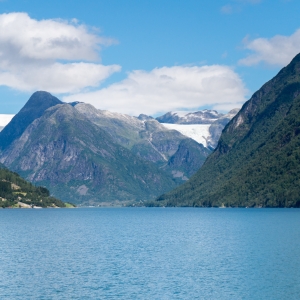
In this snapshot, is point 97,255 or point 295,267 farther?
point 97,255

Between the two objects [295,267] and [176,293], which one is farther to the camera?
[295,267]

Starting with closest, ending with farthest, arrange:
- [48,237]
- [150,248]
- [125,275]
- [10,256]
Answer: [125,275] < [10,256] < [150,248] < [48,237]

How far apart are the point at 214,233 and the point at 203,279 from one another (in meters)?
85.5

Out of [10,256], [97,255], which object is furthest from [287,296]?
[10,256]

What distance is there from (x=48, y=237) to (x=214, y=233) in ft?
171

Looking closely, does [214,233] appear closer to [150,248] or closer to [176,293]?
[150,248]

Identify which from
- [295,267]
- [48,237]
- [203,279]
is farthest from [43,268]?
[48,237]

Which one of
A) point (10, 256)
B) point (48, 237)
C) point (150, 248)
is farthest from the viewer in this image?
point (48, 237)

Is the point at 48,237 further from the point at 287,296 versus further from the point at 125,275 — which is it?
the point at 287,296

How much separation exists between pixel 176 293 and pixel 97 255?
138ft

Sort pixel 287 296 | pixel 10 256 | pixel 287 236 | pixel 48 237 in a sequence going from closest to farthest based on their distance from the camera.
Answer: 1. pixel 287 296
2. pixel 10 256
3. pixel 287 236
4. pixel 48 237

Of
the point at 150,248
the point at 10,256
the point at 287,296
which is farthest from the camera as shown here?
the point at 150,248

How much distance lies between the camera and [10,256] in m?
118

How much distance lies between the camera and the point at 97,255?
11962 centimetres
